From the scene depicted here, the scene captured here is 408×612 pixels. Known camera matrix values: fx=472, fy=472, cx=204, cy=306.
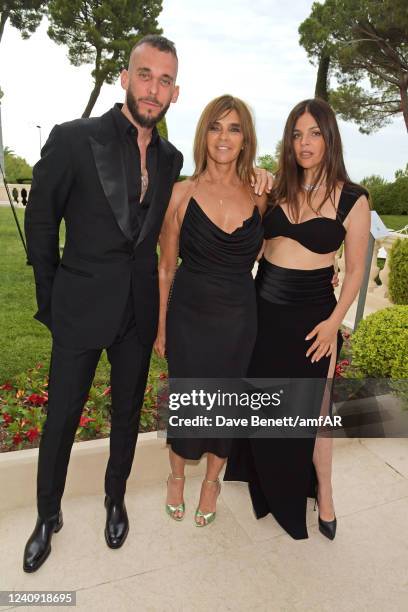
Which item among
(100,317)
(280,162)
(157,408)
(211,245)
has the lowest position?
(157,408)

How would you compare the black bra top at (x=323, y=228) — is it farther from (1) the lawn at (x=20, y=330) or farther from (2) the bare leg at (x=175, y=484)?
(1) the lawn at (x=20, y=330)

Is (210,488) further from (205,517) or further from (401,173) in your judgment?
(401,173)

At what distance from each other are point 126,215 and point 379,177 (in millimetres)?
23285

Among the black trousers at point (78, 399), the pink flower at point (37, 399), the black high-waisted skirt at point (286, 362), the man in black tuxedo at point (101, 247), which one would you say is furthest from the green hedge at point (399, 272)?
the pink flower at point (37, 399)

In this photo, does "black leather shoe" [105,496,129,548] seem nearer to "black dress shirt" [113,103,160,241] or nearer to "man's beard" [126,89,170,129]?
"black dress shirt" [113,103,160,241]

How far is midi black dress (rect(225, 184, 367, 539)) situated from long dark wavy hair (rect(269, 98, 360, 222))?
3.2 inches

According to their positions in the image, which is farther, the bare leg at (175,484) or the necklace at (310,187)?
the bare leg at (175,484)

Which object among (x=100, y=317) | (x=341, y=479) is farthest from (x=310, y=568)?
(x=100, y=317)

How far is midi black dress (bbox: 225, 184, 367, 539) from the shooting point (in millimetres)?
2658

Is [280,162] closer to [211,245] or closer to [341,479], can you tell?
[211,245]

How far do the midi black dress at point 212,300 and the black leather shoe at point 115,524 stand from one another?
0.90 metres

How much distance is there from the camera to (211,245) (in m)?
2.60

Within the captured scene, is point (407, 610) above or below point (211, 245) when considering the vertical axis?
below

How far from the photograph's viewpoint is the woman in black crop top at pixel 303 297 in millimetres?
2617
